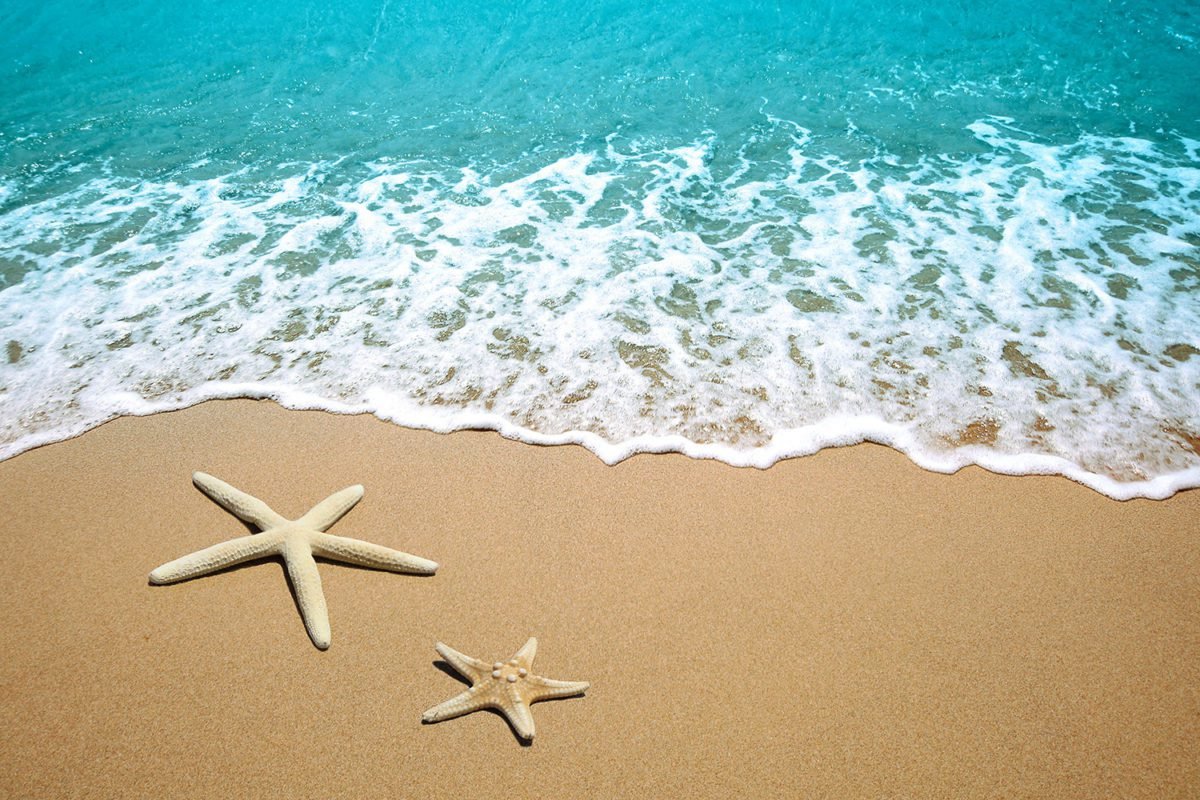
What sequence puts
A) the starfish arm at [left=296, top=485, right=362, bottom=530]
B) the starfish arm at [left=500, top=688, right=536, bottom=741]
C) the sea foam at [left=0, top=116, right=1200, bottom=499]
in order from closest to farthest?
the starfish arm at [left=500, top=688, right=536, bottom=741] < the starfish arm at [left=296, top=485, right=362, bottom=530] < the sea foam at [left=0, top=116, right=1200, bottom=499]

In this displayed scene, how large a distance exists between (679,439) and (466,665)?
6.56 ft

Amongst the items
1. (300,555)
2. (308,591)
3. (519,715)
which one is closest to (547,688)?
(519,715)

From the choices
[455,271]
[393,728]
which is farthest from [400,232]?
[393,728]

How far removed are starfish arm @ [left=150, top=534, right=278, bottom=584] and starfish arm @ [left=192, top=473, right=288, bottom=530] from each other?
0.51 feet

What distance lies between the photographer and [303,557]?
3336 millimetres

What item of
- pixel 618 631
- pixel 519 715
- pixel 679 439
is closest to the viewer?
pixel 519 715

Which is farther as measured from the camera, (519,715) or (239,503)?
(239,503)

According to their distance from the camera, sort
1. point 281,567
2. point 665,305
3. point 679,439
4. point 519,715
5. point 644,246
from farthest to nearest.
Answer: point 644,246
point 665,305
point 679,439
point 281,567
point 519,715

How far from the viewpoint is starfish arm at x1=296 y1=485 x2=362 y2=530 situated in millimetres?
3537

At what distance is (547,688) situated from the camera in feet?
9.07

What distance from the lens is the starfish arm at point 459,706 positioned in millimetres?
2695

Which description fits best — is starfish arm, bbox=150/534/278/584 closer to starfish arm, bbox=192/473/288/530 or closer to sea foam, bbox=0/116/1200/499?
starfish arm, bbox=192/473/288/530

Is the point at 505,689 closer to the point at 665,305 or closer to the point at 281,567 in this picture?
the point at 281,567

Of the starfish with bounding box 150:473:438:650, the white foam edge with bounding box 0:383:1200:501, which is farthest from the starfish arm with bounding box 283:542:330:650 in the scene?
the white foam edge with bounding box 0:383:1200:501
